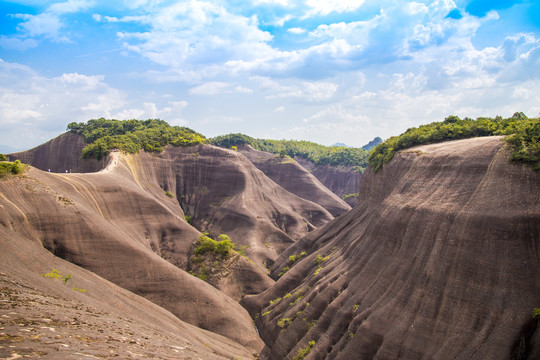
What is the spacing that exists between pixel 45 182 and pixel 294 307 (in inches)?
982

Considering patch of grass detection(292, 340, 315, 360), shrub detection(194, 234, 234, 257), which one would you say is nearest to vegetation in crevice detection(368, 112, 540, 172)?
patch of grass detection(292, 340, 315, 360)

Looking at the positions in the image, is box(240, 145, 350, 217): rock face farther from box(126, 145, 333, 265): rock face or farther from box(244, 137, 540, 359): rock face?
box(244, 137, 540, 359): rock face

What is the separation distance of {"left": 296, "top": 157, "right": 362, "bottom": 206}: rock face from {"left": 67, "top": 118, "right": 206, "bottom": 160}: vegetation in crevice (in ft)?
174

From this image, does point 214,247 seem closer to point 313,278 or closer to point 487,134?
point 313,278

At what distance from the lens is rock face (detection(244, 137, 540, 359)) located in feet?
56.5

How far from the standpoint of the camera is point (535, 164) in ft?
64.2

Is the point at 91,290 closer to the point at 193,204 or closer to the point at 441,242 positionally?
the point at 441,242

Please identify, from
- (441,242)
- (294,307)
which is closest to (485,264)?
(441,242)

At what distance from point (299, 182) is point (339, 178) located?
27720mm

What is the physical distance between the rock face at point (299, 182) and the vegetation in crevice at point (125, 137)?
27.0m

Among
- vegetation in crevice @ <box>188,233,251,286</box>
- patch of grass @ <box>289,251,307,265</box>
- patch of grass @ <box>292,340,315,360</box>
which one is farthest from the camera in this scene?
patch of grass @ <box>289,251,307,265</box>

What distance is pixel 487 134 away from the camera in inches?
1259

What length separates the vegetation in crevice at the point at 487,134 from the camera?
20531 mm

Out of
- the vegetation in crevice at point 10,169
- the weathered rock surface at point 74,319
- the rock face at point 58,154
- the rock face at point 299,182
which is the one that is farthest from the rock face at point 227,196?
the weathered rock surface at point 74,319
